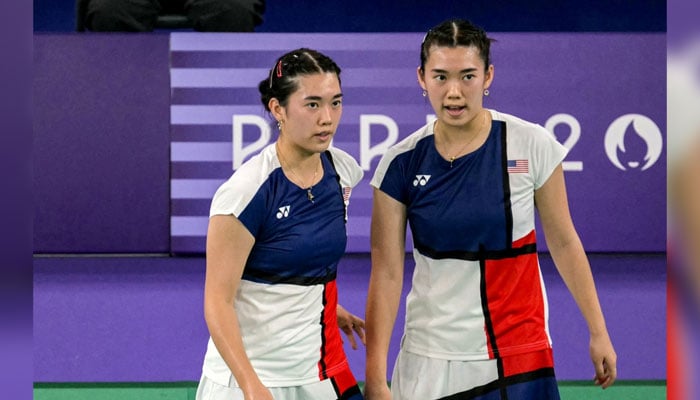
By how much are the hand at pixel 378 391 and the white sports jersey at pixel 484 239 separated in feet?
0.40

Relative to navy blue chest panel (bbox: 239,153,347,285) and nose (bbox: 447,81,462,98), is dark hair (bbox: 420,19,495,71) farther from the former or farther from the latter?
navy blue chest panel (bbox: 239,153,347,285)

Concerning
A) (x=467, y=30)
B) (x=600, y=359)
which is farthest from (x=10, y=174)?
(x=600, y=359)

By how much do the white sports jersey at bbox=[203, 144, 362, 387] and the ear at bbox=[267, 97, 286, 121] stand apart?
10cm

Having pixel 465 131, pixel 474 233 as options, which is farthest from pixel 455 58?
pixel 474 233

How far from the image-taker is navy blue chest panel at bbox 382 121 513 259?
2.19 meters

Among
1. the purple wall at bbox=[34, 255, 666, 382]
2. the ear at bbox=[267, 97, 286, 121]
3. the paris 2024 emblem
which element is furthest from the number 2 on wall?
the ear at bbox=[267, 97, 286, 121]

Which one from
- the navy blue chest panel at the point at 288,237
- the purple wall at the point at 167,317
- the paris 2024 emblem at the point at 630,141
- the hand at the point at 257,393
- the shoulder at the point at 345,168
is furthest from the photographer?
the paris 2024 emblem at the point at 630,141

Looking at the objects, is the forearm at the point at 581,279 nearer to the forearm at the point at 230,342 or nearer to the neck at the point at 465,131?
the neck at the point at 465,131

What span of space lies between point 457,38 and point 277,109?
17.3 inches

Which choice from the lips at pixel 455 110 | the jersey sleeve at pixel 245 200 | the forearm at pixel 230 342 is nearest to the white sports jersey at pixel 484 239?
the lips at pixel 455 110

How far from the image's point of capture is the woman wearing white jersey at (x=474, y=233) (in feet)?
7.17

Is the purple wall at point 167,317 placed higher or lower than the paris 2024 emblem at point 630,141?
lower

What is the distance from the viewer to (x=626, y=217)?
5344 millimetres

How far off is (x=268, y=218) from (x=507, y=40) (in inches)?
137
